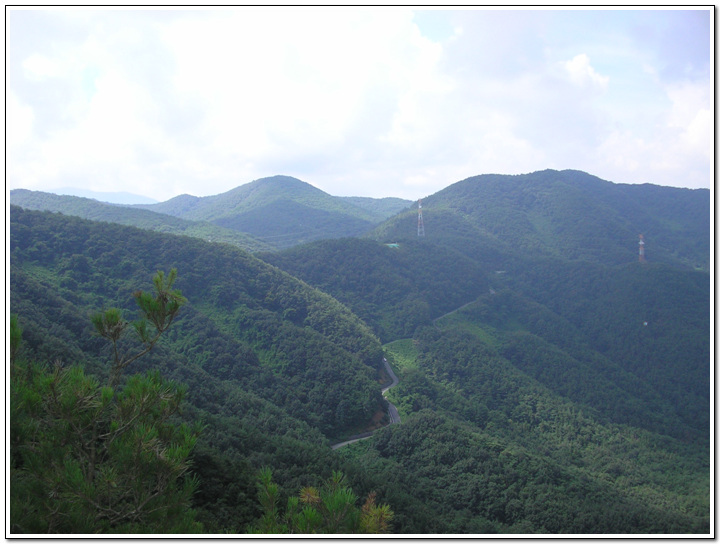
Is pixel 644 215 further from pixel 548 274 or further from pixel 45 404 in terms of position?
pixel 45 404

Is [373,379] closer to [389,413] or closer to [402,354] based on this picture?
[389,413]

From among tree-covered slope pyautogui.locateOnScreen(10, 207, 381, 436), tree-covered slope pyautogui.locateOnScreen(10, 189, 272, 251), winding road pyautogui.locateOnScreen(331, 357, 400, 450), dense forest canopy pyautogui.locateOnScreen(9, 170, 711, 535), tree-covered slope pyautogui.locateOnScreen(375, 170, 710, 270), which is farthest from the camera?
tree-covered slope pyautogui.locateOnScreen(375, 170, 710, 270)

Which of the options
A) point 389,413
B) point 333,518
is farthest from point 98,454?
point 389,413

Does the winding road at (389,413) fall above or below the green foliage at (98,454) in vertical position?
below

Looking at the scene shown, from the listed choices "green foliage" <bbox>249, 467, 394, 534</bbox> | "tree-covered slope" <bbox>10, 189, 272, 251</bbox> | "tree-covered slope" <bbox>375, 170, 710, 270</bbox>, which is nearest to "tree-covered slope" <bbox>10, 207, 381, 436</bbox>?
"green foliage" <bbox>249, 467, 394, 534</bbox>

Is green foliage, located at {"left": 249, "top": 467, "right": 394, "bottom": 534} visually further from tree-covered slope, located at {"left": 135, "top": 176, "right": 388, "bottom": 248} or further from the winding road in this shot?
tree-covered slope, located at {"left": 135, "top": 176, "right": 388, "bottom": 248}

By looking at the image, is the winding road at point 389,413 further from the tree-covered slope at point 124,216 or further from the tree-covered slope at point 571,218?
the tree-covered slope at point 124,216

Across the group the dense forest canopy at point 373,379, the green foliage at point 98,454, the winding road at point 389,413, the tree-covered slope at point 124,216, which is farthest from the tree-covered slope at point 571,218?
the green foliage at point 98,454
